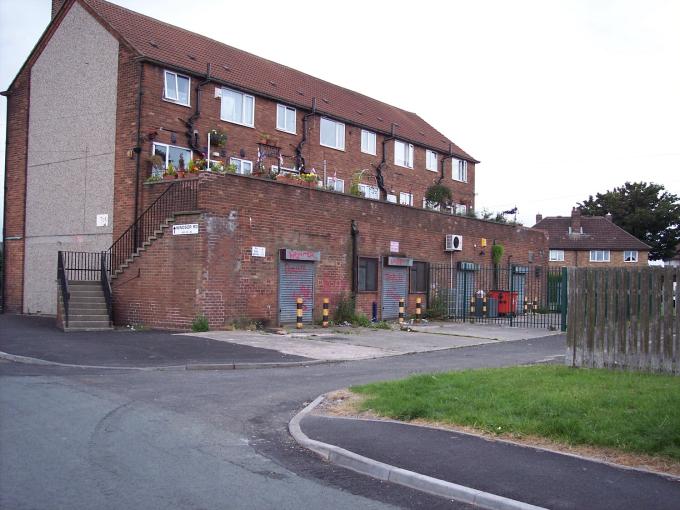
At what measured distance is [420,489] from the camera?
587 centimetres

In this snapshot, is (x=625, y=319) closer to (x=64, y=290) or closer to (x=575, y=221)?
(x=64, y=290)

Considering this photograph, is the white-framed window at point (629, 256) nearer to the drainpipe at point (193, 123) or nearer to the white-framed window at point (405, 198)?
the white-framed window at point (405, 198)

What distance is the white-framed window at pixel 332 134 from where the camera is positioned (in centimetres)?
3166

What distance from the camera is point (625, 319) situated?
995cm

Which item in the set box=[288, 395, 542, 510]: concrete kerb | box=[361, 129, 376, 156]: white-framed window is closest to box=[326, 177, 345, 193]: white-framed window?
box=[361, 129, 376, 156]: white-framed window

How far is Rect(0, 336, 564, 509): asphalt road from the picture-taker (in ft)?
17.9

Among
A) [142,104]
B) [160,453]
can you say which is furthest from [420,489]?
[142,104]

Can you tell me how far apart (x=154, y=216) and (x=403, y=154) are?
18339 millimetres

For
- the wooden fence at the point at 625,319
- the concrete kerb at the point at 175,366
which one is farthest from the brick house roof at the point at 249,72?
the wooden fence at the point at 625,319

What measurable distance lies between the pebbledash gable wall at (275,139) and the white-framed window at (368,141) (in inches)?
11.0

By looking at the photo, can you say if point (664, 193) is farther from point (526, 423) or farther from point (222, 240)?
point (526, 423)

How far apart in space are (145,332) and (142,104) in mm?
8600

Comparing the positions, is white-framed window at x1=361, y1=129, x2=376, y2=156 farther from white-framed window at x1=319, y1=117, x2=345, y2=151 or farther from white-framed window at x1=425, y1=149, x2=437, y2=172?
white-framed window at x1=425, y1=149, x2=437, y2=172

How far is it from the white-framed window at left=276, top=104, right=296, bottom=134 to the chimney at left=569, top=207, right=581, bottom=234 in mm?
45134
